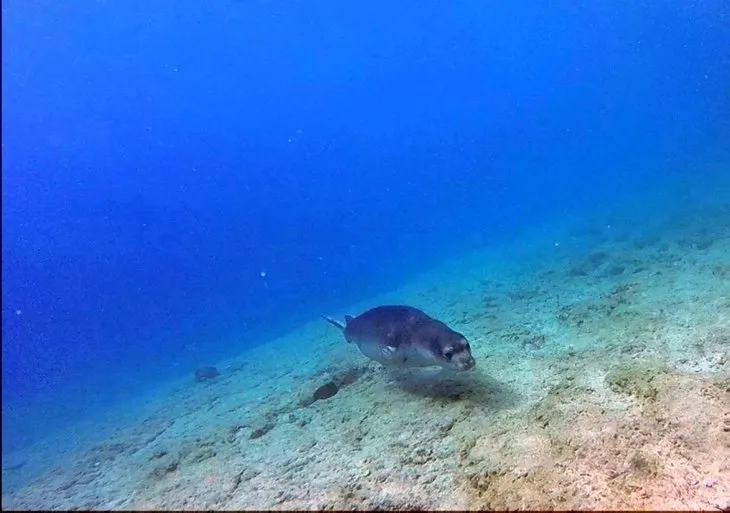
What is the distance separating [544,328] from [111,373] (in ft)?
72.3

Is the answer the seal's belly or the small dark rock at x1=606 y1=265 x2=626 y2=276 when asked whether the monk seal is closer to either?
the seal's belly

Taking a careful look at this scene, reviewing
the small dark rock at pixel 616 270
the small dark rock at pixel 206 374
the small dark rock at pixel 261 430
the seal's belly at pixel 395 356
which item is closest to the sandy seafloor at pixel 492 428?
the small dark rock at pixel 261 430

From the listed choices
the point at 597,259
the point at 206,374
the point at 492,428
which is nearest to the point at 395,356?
the point at 492,428

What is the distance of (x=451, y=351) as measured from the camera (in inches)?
159

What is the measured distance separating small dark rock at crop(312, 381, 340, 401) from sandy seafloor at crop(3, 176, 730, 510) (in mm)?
182

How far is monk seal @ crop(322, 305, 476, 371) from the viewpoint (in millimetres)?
4051

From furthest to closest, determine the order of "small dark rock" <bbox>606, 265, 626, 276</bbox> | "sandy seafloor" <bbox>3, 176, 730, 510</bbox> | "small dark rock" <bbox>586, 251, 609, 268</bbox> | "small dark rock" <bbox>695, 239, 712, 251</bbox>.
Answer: "small dark rock" <bbox>586, 251, 609, 268</bbox>, "small dark rock" <bbox>606, 265, 626, 276</bbox>, "small dark rock" <bbox>695, 239, 712, 251</bbox>, "sandy seafloor" <bbox>3, 176, 730, 510</bbox>

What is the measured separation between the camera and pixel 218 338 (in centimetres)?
2422

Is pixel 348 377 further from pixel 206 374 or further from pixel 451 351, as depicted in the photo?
pixel 206 374

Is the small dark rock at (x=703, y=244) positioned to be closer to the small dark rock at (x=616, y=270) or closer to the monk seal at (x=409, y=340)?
the small dark rock at (x=616, y=270)

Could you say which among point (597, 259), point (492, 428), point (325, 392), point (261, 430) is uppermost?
point (597, 259)

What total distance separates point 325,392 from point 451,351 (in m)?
2.19

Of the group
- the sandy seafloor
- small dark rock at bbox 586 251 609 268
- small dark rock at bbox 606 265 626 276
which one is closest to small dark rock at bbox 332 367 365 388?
the sandy seafloor

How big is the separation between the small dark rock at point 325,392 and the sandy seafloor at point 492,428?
0.18 m
